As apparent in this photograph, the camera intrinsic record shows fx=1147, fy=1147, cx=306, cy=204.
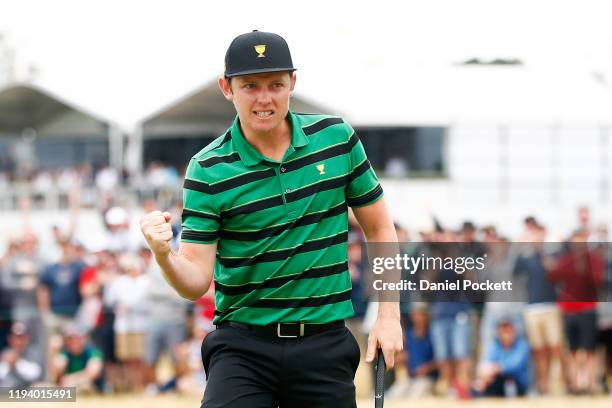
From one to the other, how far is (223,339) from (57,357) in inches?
296

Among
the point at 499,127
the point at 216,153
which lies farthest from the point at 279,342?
the point at 499,127

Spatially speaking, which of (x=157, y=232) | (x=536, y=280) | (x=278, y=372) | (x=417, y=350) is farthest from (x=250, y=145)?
(x=417, y=350)

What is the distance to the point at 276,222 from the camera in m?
3.99

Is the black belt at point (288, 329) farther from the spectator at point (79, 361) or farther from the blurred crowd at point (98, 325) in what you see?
the spectator at point (79, 361)

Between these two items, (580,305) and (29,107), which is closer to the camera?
(580,305)

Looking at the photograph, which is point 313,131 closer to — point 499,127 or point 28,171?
point 499,127

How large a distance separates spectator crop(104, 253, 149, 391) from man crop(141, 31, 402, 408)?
7618 millimetres

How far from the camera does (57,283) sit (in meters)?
12.0

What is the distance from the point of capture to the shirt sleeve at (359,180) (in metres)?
4.18

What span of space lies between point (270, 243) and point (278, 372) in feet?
1.50

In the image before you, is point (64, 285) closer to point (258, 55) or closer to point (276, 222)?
point (276, 222)

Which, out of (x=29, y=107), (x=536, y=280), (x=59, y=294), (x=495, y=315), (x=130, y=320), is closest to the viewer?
(x=536, y=280)

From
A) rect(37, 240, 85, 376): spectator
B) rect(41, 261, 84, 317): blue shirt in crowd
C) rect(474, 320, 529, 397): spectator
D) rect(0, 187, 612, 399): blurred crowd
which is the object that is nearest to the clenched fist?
rect(0, 187, 612, 399): blurred crowd

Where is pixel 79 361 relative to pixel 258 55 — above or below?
A: below
